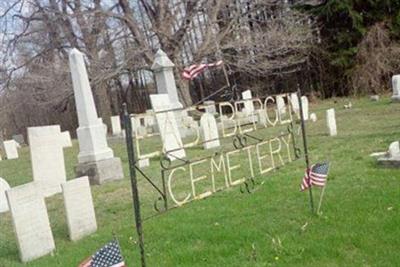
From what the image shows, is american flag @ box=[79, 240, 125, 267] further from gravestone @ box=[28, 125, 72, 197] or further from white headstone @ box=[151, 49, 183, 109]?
white headstone @ box=[151, 49, 183, 109]

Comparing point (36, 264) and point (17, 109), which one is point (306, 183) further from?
point (17, 109)

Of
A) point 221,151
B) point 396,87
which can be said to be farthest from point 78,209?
point 396,87

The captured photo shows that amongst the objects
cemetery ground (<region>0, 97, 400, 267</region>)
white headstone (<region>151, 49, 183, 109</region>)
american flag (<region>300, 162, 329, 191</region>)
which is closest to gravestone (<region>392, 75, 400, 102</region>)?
white headstone (<region>151, 49, 183, 109</region>)

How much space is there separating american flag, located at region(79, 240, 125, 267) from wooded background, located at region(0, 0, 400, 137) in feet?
67.7

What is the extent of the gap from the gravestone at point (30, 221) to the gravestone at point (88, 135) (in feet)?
14.7

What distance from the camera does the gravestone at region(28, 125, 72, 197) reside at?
30.5 ft

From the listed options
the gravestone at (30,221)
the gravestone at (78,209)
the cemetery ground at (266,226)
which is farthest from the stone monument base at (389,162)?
the gravestone at (30,221)

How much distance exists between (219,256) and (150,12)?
23868mm

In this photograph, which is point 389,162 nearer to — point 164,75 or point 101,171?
point 101,171

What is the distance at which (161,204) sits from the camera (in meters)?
7.05

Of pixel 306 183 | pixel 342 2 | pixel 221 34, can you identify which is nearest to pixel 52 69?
pixel 221 34

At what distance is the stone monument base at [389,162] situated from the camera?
714cm

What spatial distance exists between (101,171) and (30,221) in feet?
14.9

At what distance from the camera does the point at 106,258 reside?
318cm
